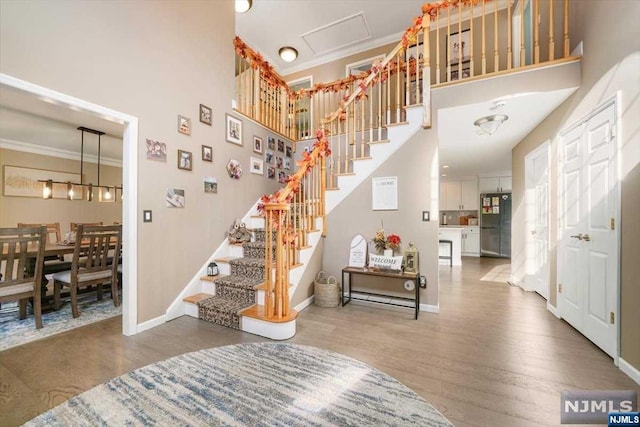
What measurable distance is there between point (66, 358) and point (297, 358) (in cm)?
190

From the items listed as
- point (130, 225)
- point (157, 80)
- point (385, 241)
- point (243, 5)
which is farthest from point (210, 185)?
point (243, 5)

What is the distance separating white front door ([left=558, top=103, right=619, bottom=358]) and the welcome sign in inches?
68.8

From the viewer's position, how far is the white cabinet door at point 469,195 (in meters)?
7.81

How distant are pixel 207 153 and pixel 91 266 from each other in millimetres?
1949

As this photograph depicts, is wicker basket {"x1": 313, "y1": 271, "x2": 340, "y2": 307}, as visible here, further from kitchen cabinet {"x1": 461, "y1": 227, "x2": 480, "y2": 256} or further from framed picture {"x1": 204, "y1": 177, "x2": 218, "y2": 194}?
kitchen cabinet {"x1": 461, "y1": 227, "x2": 480, "y2": 256}

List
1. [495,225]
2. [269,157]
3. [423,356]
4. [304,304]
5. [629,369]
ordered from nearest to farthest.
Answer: [629,369]
[423,356]
[304,304]
[269,157]
[495,225]

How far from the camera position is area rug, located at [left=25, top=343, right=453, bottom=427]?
134cm

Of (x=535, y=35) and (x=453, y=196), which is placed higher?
(x=535, y=35)

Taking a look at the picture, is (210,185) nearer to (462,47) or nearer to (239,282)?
(239,282)

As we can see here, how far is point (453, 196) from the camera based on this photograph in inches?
322

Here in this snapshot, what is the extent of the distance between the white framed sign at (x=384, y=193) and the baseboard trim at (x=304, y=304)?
1.50 m

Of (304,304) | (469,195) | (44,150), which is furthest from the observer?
(469,195)

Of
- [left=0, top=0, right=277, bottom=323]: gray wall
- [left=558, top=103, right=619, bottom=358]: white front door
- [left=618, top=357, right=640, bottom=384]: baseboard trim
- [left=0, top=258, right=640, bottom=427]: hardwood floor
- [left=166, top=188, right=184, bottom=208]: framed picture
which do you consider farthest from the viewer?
[left=166, top=188, right=184, bottom=208]: framed picture

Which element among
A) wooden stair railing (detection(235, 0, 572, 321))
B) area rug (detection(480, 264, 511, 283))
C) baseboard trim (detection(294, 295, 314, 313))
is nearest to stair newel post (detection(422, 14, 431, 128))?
wooden stair railing (detection(235, 0, 572, 321))
